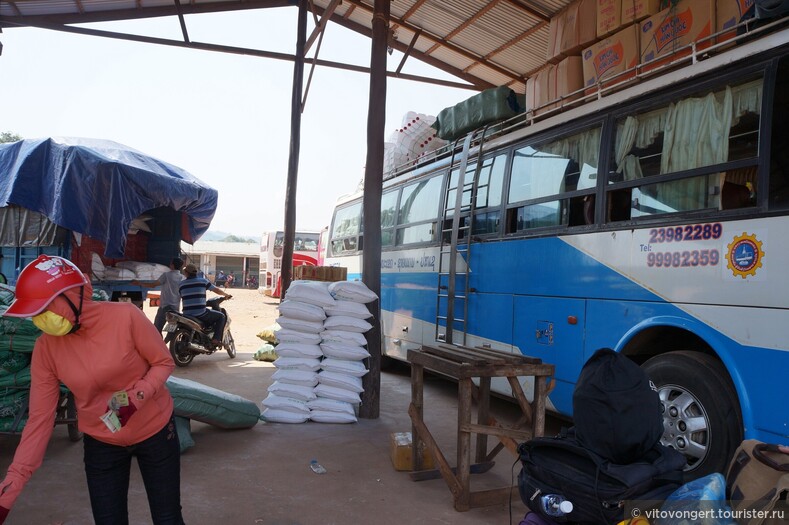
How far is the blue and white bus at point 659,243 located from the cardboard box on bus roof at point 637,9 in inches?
39.5

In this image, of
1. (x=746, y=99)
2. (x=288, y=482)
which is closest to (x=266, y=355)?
(x=288, y=482)

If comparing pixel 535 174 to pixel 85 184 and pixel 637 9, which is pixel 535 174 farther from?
pixel 85 184

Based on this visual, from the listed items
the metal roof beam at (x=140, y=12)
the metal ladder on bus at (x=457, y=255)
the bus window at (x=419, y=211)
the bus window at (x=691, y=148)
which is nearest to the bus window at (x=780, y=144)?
the bus window at (x=691, y=148)

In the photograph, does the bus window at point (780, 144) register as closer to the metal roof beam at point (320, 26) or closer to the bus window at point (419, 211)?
the bus window at point (419, 211)

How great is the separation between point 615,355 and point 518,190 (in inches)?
143

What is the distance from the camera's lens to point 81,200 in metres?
7.95

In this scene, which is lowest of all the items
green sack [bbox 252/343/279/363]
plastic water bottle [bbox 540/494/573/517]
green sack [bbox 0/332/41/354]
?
green sack [bbox 252/343/279/363]

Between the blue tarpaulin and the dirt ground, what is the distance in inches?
141

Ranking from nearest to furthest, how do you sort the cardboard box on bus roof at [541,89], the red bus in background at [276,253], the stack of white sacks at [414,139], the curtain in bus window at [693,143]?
the curtain in bus window at [693,143] < the cardboard box on bus roof at [541,89] < the stack of white sacks at [414,139] < the red bus in background at [276,253]

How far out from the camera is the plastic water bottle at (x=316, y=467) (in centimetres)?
454

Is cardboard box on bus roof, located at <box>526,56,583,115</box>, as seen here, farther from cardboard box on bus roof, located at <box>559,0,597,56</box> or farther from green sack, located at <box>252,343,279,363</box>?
green sack, located at <box>252,343,279,363</box>

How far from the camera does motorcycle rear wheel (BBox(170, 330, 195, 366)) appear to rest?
9.09 metres

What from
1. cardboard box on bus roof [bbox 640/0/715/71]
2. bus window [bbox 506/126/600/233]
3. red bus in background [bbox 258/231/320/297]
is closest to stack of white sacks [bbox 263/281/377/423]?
bus window [bbox 506/126/600/233]

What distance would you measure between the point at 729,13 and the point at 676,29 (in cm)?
51
